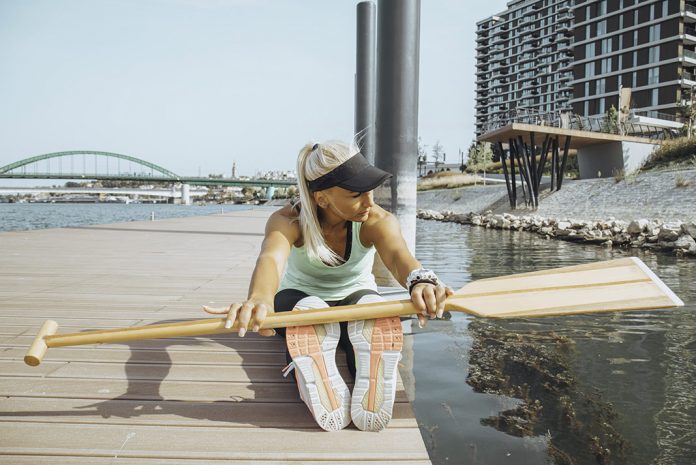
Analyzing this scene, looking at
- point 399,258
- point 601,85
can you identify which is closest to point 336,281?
point 399,258

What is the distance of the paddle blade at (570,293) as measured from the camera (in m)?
2.13

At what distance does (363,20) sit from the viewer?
26.8ft

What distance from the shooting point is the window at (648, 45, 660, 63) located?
174 feet

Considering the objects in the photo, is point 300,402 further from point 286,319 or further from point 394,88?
point 394,88

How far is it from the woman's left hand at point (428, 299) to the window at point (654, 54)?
62.8 metres

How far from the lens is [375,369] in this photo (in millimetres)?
1972

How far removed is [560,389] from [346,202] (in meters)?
1.74

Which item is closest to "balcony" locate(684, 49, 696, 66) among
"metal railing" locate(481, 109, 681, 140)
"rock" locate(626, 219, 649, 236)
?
"metal railing" locate(481, 109, 681, 140)

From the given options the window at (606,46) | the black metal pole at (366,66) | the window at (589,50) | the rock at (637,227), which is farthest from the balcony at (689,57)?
the black metal pole at (366,66)

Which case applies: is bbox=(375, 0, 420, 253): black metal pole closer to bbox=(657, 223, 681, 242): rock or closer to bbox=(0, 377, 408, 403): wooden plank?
bbox=(0, 377, 408, 403): wooden plank

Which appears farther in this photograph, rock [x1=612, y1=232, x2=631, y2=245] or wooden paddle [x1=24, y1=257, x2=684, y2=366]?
rock [x1=612, y1=232, x2=631, y2=245]

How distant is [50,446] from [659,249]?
13.2 meters

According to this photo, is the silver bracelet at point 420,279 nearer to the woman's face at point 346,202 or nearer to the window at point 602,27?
the woman's face at point 346,202

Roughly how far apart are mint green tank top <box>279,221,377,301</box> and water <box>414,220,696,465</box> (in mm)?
723
